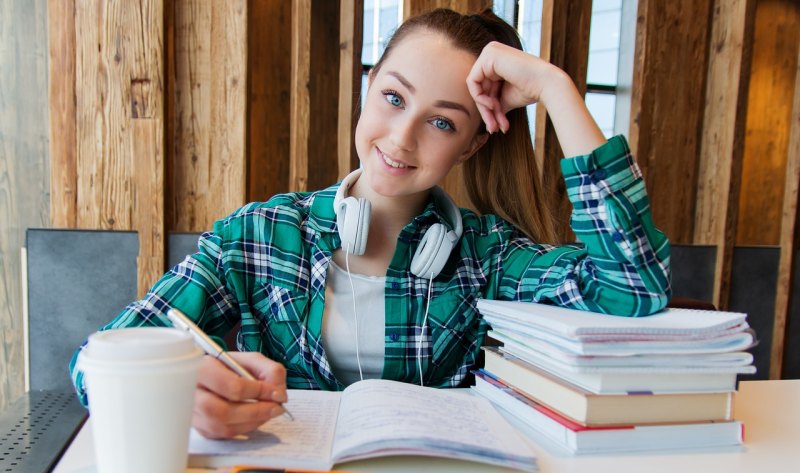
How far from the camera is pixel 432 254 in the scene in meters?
1.11

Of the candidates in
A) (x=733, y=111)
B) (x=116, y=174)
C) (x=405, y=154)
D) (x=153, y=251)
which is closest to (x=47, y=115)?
(x=116, y=174)

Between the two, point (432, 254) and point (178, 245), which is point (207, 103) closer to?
point (178, 245)

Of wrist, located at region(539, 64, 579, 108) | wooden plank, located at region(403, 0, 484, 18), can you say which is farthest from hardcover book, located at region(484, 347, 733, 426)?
wooden plank, located at region(403, 0, 484, 18)

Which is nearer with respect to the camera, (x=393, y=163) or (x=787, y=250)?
(x=393, y=163)

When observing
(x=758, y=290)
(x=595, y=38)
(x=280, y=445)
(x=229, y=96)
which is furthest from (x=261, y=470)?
(x=595, y=38)

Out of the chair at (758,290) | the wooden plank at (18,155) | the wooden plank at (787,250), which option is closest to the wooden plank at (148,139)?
the wooden plank at (18,155)

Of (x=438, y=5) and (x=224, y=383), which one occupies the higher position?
(x=438, y=5)

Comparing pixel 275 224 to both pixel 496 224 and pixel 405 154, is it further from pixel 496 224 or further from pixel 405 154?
pixel 496 224

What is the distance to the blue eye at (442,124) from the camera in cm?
109

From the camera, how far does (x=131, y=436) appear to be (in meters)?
0.43

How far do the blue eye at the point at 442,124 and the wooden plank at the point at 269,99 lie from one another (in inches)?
57.1

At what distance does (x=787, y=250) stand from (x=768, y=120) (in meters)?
1.33

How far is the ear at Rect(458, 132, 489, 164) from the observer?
1288mm

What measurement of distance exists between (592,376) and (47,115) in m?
2.14
